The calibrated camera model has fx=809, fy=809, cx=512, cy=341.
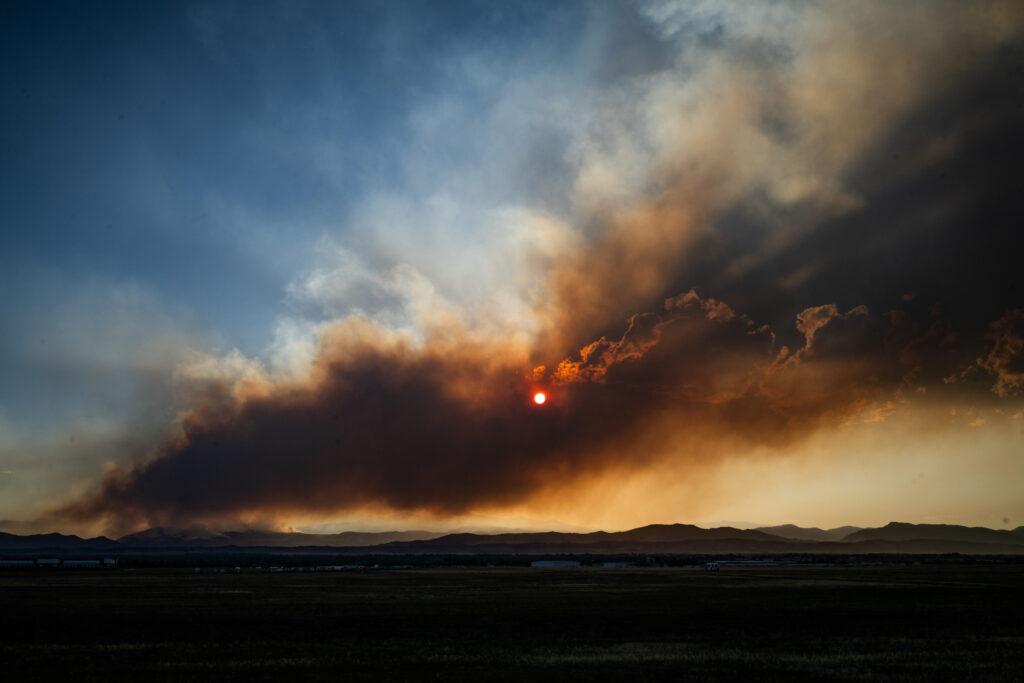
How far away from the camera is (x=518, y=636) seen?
123 ft

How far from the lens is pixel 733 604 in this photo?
2167 inches

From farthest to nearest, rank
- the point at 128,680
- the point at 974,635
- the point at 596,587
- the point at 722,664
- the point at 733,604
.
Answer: the point at 596,587 < the point at 733,604 < the point at 974,635 < the point at 722,664 < the point at 128,680

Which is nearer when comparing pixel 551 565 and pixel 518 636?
pixel 518 636

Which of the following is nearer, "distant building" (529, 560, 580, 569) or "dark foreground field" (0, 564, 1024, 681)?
"dark foreground field" (0, 564, 1024, 681)

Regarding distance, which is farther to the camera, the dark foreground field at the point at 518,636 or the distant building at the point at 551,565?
the distant building at the point at 551,565

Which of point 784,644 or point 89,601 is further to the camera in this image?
point 89,601

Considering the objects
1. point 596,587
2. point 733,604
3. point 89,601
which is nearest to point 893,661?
point 733,604

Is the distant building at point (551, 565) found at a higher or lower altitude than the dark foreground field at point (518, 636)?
lower

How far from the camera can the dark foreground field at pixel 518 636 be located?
28391mm

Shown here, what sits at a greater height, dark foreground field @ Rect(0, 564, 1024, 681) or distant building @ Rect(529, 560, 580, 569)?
dark foreground field @ Rect(0, 564, 1024, 681)

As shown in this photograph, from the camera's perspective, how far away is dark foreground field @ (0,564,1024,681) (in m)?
28.4

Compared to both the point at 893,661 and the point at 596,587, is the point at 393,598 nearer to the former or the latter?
the point at 596,587

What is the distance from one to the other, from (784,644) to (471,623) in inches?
646

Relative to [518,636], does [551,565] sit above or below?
below
